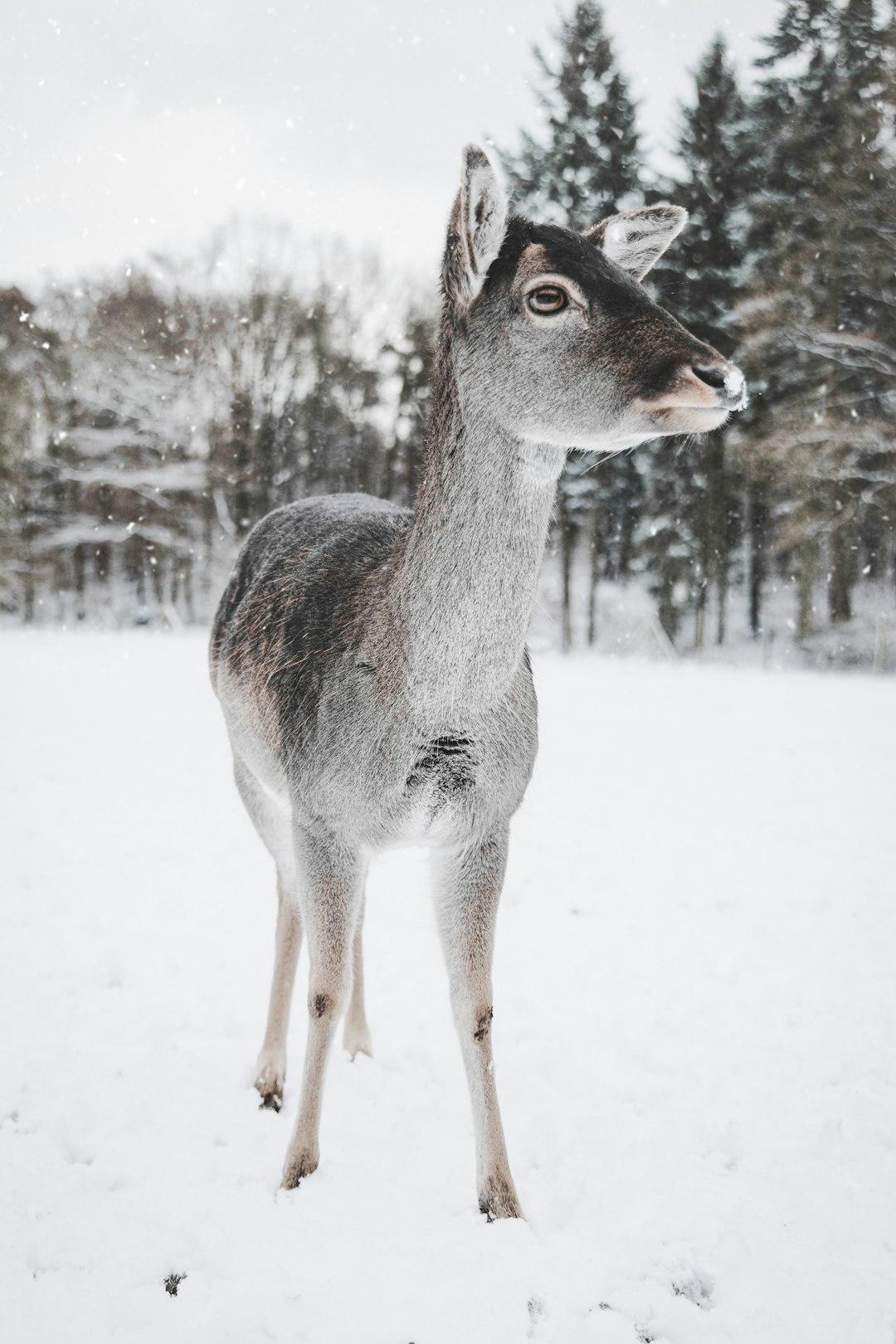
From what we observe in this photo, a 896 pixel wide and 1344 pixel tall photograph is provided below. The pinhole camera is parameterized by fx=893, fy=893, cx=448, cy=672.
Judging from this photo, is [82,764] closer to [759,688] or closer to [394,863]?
[394,863]

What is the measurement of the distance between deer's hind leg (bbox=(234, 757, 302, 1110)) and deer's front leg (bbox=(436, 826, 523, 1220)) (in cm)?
96

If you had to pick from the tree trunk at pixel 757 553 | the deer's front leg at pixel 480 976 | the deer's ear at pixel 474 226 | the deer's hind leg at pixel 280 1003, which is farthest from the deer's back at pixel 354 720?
the tree trunk at pixel 757 553

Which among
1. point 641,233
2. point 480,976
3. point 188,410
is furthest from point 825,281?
point 480,976

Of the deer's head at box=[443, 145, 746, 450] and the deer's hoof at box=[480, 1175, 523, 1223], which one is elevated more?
the deer's head at box=[443, 145, 746, 450]

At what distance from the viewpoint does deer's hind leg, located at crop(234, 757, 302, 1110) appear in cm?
343

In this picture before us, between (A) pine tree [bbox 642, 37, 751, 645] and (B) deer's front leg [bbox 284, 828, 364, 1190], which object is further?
(A) pine tree [bbox 642, 37, 751, 645]

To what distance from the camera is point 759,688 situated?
15.7 meters

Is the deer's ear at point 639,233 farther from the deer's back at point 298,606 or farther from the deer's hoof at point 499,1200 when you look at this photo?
the deer's hoof at point 499,1200

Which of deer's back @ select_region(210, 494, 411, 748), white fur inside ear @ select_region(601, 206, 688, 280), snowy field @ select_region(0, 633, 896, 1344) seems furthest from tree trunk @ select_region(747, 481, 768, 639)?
white fur inside ear @ select_region(601, 206, 688, 280)

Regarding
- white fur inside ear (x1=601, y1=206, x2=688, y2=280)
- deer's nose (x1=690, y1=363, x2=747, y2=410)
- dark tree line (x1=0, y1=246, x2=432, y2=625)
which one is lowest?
deer's nose (x1=690, y1=363, x2=747, y2=410)

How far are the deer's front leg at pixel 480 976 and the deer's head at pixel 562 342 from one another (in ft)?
4.11

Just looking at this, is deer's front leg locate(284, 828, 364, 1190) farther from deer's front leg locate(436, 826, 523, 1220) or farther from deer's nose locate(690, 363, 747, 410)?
deer's nose locate(690, 363, 747, 410)

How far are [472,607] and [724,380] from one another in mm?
861

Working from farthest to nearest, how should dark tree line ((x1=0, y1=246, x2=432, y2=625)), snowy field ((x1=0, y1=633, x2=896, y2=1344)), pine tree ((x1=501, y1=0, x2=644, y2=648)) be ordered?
1. dark tree line ((x1=0, y1=246, x2=432, y2=625))
2. pine tree ((x1=501, y1=0, x2=644, y2=648))
3. snowy field ((x1=0, y1=633, x2=896, y2=1344))
